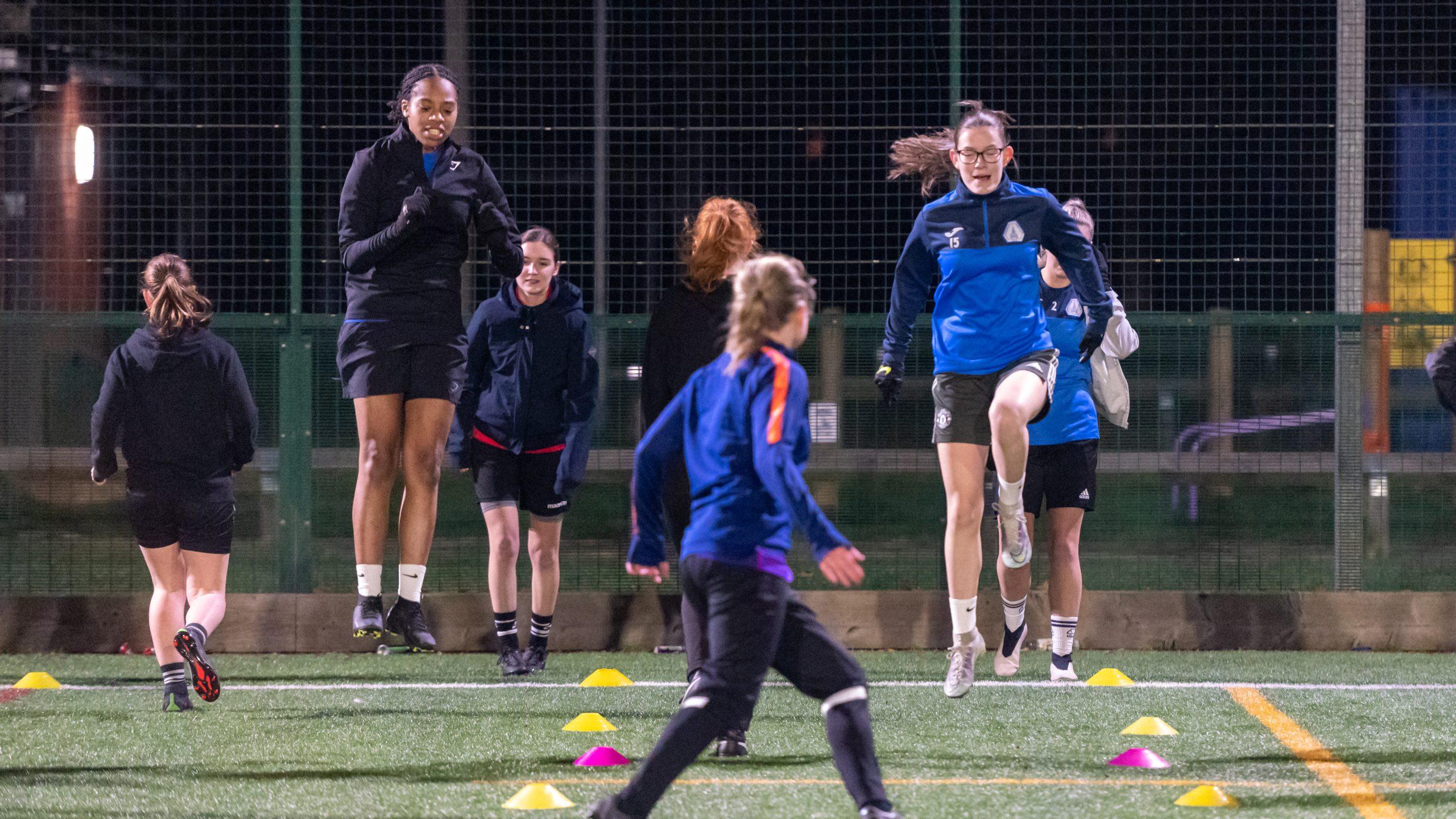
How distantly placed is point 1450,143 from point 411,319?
18.6 ft

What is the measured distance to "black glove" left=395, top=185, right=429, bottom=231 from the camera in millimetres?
6809

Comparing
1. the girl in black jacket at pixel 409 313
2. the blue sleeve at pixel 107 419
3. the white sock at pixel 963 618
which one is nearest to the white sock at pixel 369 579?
the girl in black jacket at pixel 409 313

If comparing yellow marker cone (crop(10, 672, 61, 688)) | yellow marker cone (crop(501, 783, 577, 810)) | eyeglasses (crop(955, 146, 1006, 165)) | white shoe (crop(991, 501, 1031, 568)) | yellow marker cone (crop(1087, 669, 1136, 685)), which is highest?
eyeglasses (crop(955, 146, 1006, 165))

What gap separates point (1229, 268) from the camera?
30.2ft

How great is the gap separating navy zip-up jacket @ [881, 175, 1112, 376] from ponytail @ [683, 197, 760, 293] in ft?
2.72

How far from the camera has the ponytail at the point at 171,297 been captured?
282 inches

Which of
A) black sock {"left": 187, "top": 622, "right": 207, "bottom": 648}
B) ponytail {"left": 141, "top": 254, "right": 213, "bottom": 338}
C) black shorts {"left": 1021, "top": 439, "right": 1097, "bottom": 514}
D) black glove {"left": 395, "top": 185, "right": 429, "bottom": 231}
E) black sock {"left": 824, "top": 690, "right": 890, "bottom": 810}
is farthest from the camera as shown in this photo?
black shorts {"left": 1021, "top": 439, "right": 1097, "bottom": 514}

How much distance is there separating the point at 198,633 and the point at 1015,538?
3304 mm

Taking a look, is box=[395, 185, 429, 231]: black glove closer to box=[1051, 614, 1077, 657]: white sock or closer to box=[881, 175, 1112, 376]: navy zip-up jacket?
box=[881, 175, 1112, 376]: navy zip-up jacket

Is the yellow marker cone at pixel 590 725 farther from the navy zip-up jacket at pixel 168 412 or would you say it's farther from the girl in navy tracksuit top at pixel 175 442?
the navy zip-up jacket at pixel 168 412

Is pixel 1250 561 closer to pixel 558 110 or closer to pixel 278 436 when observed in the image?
pixel 558 110

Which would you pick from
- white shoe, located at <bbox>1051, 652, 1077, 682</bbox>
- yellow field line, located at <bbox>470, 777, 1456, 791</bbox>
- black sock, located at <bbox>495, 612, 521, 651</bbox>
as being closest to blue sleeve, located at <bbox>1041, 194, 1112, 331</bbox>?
white shoe, located at <bbox>1051, 652, 1077, 682</bbox>

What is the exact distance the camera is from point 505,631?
8328 mm

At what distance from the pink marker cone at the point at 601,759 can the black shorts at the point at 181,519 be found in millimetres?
2269
